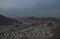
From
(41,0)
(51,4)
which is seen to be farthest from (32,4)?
(51,4)

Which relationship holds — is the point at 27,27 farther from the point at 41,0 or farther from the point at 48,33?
the point at 41,0

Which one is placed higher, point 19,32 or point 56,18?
point 56,18

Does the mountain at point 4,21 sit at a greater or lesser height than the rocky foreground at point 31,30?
greater

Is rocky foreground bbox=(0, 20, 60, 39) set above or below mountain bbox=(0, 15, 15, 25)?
below

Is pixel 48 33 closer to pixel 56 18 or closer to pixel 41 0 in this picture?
pixel 56 18

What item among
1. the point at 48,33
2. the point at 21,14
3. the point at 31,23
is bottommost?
the point at 48,33

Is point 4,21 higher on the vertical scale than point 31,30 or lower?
higher
